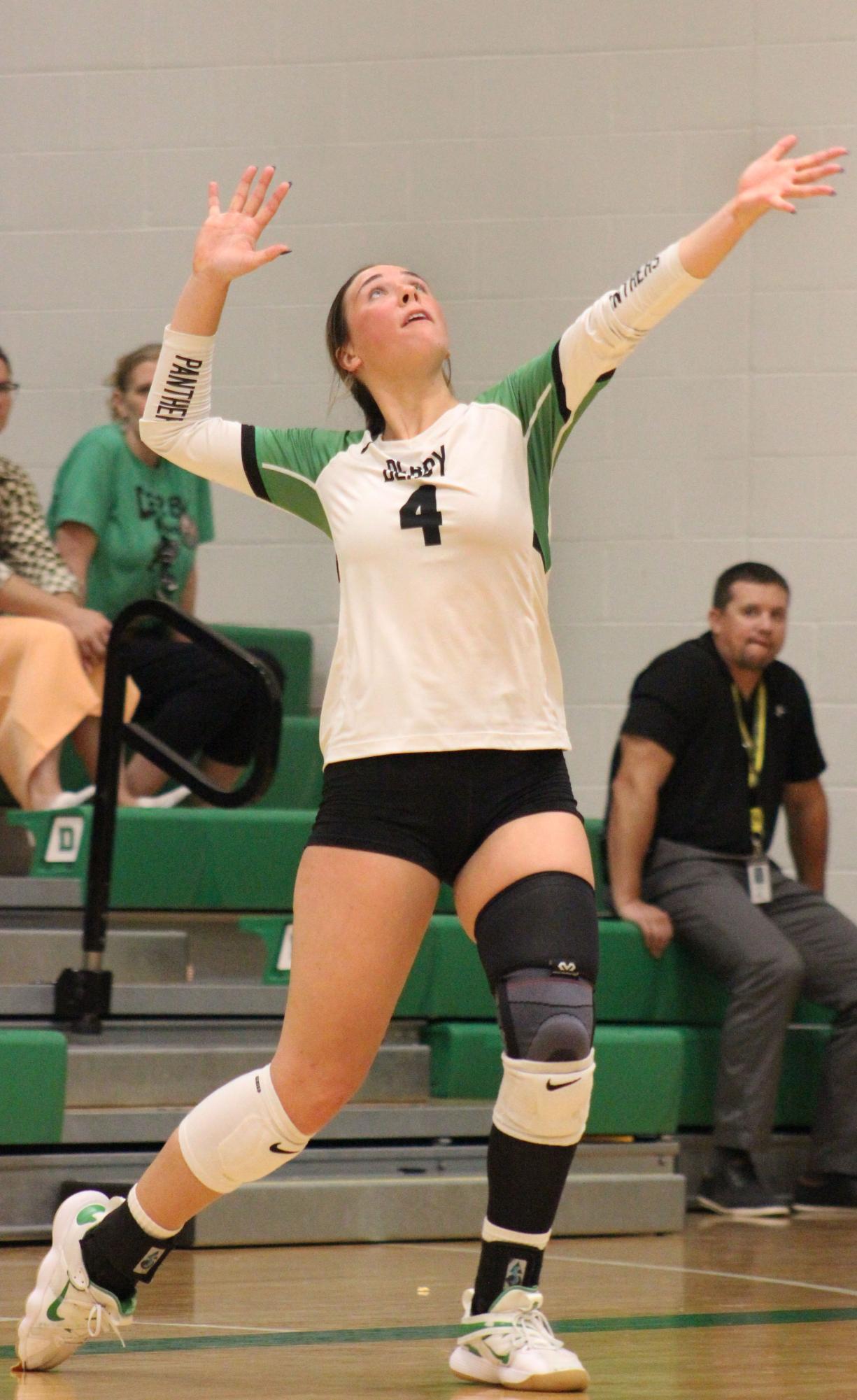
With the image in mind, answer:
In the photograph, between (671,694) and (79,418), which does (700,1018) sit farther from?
(79,418)

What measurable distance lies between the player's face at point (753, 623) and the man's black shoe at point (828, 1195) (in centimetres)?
130

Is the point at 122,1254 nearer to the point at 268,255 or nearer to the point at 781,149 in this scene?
the point at 268,255

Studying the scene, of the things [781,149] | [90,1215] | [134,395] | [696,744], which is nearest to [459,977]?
[696,744]

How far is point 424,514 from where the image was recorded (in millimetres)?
2691

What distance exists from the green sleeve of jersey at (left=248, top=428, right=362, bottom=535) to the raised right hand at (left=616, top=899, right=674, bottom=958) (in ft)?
7.58

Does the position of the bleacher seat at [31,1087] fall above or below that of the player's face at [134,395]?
below

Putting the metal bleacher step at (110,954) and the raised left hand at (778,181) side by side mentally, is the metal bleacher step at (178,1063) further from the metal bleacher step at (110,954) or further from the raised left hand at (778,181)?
the raised left hand at (778,181)

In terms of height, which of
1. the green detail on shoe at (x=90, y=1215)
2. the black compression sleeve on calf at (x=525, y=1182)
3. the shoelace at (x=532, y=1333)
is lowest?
the shoelace at (x=532, y=1333)

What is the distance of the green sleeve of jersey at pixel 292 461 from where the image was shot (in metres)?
2.84

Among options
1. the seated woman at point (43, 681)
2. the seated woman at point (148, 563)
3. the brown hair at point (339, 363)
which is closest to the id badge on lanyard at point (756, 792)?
the seated woman at point (148, 563)

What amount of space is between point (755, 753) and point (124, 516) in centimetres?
178

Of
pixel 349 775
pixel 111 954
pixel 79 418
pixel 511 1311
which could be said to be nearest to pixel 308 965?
pixel 349 775

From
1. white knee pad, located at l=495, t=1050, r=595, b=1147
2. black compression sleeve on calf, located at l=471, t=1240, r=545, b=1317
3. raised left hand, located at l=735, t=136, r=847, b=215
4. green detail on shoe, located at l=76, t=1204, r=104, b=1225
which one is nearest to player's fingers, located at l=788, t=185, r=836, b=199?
raised left hand, located at l=735, t=136, r=847, b=215

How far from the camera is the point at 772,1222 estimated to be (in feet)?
15.1
